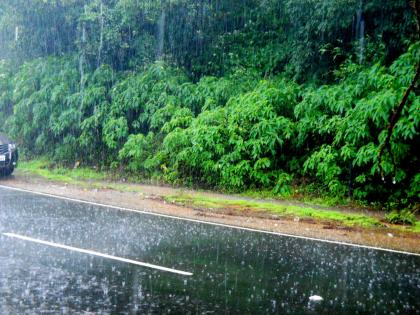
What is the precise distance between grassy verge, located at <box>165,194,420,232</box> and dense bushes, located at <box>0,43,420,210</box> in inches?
49.2

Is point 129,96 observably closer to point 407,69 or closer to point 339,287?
point 407,69

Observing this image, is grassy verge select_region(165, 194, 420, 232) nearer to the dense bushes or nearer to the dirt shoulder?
the dirt shoulder

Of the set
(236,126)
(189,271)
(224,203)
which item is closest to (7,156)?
(236,126)

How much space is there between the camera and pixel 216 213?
44.7ft

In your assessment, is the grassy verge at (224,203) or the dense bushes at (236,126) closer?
the grassy verge at (224,203)

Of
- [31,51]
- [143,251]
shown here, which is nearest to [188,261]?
[143,251]

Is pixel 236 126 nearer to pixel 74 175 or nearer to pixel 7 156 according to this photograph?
pixel 74 175

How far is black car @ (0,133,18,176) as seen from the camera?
18609 millimetres

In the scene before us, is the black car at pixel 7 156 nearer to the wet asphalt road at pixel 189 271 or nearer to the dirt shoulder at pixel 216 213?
the dirt shoulder at pixel 216 213

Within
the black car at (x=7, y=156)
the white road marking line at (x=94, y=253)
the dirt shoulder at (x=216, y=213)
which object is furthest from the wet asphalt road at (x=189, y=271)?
the black car at (x=7, y=156)

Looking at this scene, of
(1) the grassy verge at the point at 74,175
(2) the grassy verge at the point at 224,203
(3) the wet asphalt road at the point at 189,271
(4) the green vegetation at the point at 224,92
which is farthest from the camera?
(1) the grassy verge at the point at 74,175

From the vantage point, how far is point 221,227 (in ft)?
38.6

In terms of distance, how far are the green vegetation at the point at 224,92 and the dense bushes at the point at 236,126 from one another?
0.16 feet

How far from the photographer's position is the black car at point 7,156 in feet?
61.1
